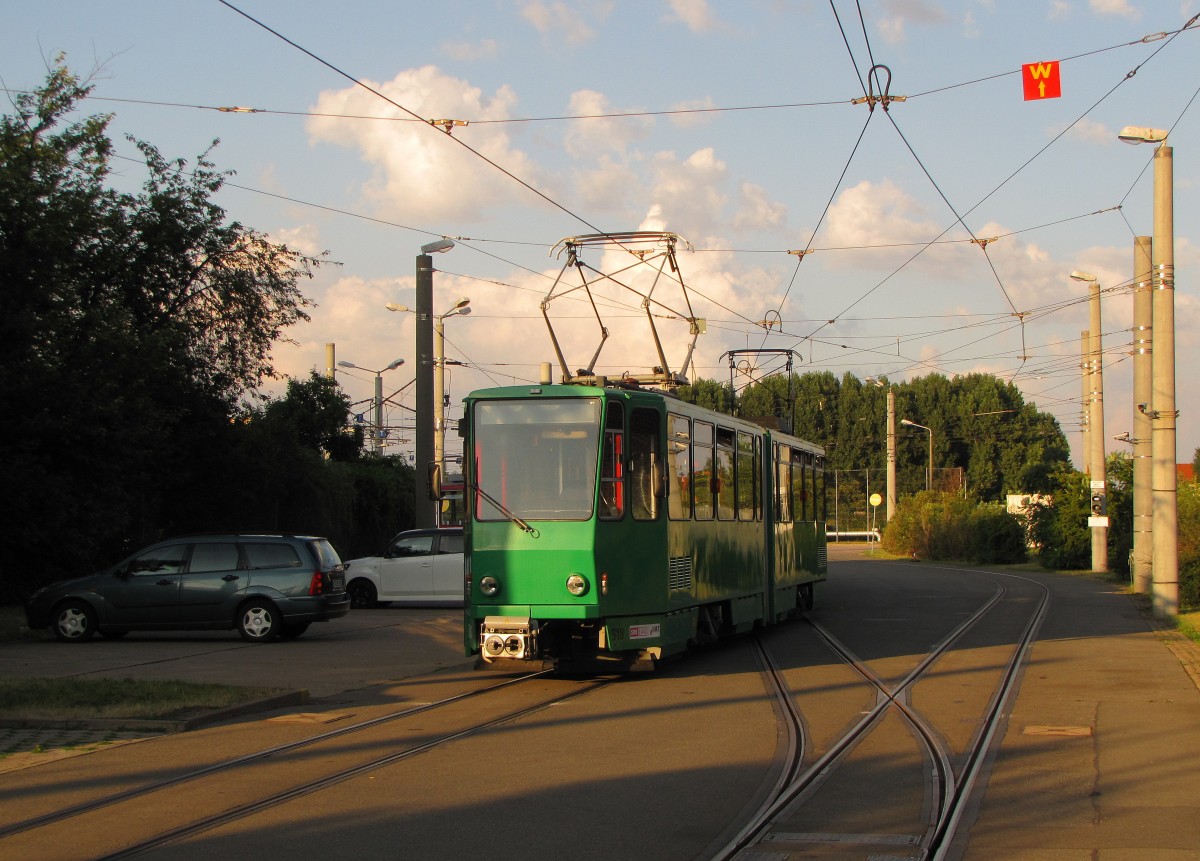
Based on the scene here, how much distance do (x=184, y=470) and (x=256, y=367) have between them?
10.1ft

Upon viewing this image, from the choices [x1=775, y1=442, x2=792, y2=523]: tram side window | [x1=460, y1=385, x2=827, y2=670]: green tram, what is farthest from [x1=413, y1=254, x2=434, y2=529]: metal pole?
[x1=460, y1=385, x2=827, y2=670]: green tram

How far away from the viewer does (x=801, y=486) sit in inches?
913

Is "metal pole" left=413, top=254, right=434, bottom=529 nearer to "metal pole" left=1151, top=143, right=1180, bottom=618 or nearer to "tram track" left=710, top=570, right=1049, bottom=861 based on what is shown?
"tram track" left=710, top=570, right=1049, bottom=861

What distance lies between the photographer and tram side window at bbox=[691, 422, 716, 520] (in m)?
16.1

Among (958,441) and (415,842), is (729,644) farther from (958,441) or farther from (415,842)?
(958,441)

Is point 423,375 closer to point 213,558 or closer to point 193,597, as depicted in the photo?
point 213,558

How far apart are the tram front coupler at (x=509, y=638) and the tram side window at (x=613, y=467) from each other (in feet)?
4.56

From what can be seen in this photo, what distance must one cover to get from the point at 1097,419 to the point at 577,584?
2731 centimetres

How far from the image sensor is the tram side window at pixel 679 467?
15016mm

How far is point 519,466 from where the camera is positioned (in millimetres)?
14094

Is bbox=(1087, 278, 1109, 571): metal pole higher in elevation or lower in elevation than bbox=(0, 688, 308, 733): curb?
Answer: higher

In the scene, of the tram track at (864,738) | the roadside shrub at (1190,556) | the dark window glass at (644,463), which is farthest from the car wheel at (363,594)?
the roadside shrub at (1190,556)

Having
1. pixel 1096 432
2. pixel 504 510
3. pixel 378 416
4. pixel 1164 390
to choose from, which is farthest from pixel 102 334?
pixel 378 416

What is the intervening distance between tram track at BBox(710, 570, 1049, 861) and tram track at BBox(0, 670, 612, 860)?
2.59 m
